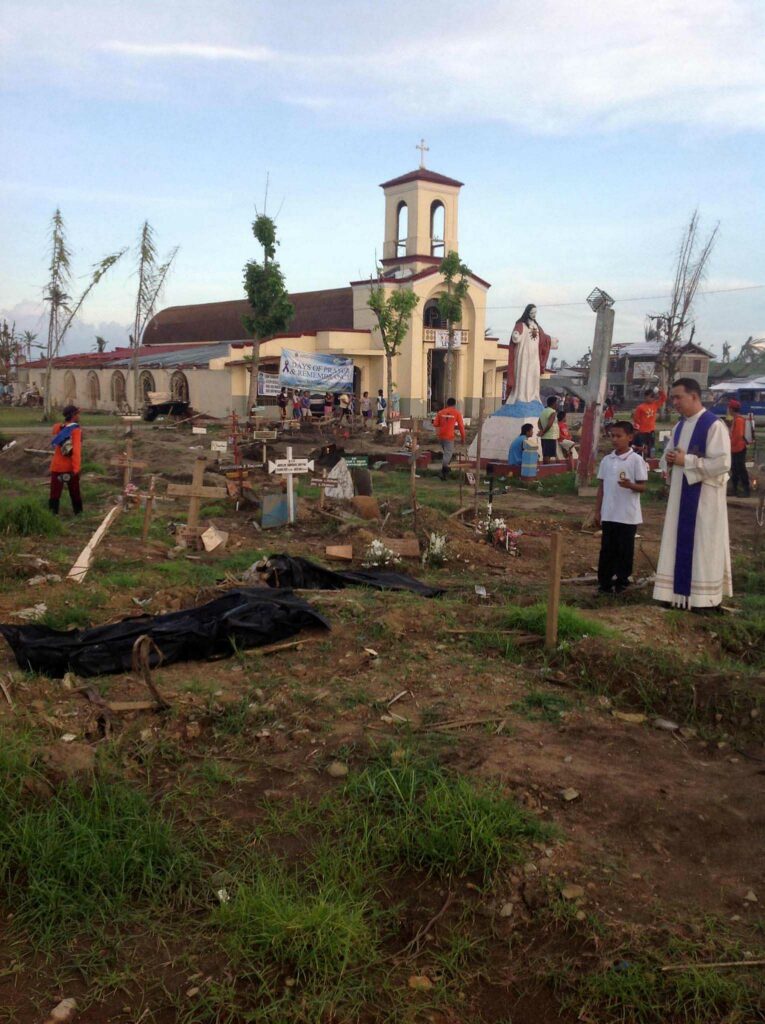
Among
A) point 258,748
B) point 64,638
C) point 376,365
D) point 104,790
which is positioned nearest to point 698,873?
point 258,748

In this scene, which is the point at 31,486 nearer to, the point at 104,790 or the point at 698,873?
the point at 104,790

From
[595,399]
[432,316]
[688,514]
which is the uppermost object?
[432,316]

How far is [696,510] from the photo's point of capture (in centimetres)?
682

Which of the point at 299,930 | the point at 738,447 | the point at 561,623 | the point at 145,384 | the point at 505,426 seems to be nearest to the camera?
the point at 299,930

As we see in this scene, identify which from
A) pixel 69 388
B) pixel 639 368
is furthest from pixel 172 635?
pixel 639 368

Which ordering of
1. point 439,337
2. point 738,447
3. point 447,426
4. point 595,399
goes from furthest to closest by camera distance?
1. point 439,337
2. point 447,426
3. point 595,399
4. point 738,447

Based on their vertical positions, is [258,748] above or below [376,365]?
below

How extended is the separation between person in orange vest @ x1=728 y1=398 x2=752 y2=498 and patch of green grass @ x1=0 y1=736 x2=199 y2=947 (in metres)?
11.7

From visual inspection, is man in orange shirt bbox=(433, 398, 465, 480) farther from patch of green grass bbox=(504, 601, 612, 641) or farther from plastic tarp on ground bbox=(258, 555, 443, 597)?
patch of green grass bbox=(504, 601, 612, 641)

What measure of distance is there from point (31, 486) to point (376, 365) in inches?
854

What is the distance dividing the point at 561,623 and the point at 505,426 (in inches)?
501

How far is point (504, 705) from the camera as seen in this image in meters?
5.16

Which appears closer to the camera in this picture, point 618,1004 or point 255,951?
point 618,1004

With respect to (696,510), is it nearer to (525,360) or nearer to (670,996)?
(670,996)
